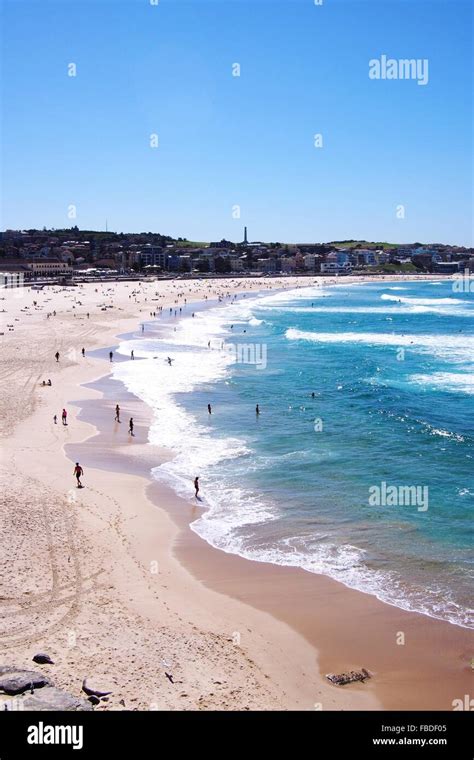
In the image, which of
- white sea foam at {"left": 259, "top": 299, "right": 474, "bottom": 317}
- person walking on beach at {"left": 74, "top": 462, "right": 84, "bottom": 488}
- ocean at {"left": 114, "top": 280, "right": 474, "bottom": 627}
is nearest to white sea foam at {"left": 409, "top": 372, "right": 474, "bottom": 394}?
ocean at {"left": 114, "top": 280, "right": 474, "bottom": 627}

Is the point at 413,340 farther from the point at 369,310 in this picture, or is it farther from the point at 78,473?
the point at 78,473

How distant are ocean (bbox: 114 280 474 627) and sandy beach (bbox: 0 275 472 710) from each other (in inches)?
35.8

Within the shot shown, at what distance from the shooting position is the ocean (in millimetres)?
15992

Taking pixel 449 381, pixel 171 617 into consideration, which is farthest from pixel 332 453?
pixel 449 381

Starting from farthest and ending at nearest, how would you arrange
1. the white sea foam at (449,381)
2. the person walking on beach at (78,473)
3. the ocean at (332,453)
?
the white sea foam at (449,381)
the person walking on beach at (78,473)
the ocean at (332,453)

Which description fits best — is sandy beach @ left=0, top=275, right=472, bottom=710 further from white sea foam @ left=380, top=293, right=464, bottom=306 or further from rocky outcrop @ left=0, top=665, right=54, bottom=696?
white sea foam @ left=380, top=293, right=464, bottom=306

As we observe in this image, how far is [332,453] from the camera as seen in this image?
24.2 m

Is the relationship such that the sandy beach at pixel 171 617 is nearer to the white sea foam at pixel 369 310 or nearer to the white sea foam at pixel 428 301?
the white sea foam at pixel 369 310

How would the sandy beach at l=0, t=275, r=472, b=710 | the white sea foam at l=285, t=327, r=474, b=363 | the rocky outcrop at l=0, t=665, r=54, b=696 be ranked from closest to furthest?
the rocky outcrop at l=0, t=665, r=54, b=696, the sandy beach at l=0, t=275, r=472, b=710, the white sea foam at l=285, t=327, r=474, b=363

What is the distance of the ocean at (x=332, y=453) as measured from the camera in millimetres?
15992

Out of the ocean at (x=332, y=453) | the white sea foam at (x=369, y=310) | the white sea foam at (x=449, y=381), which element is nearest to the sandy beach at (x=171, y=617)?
the ocean at (x=332, y=453)

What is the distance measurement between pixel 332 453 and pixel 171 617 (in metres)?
12.3

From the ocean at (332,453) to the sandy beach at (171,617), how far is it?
909 mm
